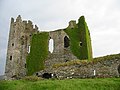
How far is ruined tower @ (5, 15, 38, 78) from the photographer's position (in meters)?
53.7

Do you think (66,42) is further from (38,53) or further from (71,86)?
(71,86)

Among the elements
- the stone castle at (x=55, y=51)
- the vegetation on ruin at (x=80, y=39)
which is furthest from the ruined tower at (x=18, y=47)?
the vegetation on ruin at (x=80, y=39)

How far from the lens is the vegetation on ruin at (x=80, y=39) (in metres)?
46.1

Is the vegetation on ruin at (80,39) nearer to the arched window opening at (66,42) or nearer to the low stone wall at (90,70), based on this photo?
the arched window opening at (66,42)

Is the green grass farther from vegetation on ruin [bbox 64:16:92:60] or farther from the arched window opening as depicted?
the arched window opening

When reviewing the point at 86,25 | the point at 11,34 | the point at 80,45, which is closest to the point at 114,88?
the point at 80,45

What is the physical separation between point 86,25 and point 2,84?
25.9 meters

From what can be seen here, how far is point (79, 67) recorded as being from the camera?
34.9 metres

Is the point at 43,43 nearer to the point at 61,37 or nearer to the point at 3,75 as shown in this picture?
the point at 61,37

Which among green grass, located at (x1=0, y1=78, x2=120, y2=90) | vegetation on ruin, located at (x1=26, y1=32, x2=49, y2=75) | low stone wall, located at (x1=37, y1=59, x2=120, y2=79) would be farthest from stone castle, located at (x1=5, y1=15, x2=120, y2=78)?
green grass, located at (x1=0, y1=78, x2=120, y2=90)

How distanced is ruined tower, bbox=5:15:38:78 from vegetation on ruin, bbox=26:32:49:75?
183 inches

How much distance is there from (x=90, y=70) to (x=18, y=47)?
26.9 metres

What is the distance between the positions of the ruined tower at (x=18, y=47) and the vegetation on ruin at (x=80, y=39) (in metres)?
13.3

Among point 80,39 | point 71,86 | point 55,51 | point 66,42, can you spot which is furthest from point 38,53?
point 71,86
